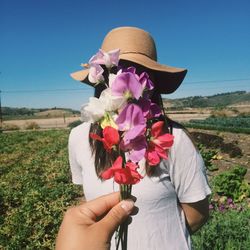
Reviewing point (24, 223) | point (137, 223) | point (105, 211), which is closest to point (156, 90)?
point (137, 223)

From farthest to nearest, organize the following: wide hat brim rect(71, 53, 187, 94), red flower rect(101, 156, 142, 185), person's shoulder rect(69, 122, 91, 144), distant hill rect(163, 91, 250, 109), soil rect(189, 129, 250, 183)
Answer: distant hill rect(163, 91, 250, 109), soil rect(189, 129, 250, 183), person's shoulder rect(69, 122, 91, 144), wide hat brim rect(71, 53, 187, 94), red flower rect(101, 156, 142, 185)

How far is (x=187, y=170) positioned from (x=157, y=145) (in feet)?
2.82

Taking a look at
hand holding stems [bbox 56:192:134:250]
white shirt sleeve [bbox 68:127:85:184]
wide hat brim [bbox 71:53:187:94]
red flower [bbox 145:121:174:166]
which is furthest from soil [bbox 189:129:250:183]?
red flower [bbox 145:121:174:166]

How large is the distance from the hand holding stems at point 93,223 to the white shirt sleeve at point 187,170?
70cm

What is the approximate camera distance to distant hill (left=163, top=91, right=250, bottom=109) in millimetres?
149875

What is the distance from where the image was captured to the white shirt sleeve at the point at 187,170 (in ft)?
6.27

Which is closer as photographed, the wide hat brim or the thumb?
the thumb

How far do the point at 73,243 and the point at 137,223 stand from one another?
0.80 metres

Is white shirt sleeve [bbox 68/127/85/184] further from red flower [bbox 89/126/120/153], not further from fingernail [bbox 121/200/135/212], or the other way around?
red flower [bbox 89/126/120/153]

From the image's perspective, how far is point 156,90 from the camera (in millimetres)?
2074

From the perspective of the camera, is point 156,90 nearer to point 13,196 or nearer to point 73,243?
point 73,243

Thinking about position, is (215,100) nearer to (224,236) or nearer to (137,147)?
(224,236)

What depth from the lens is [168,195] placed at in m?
1.94

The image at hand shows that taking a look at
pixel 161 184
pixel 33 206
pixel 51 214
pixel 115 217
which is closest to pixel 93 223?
pixel 115 217
